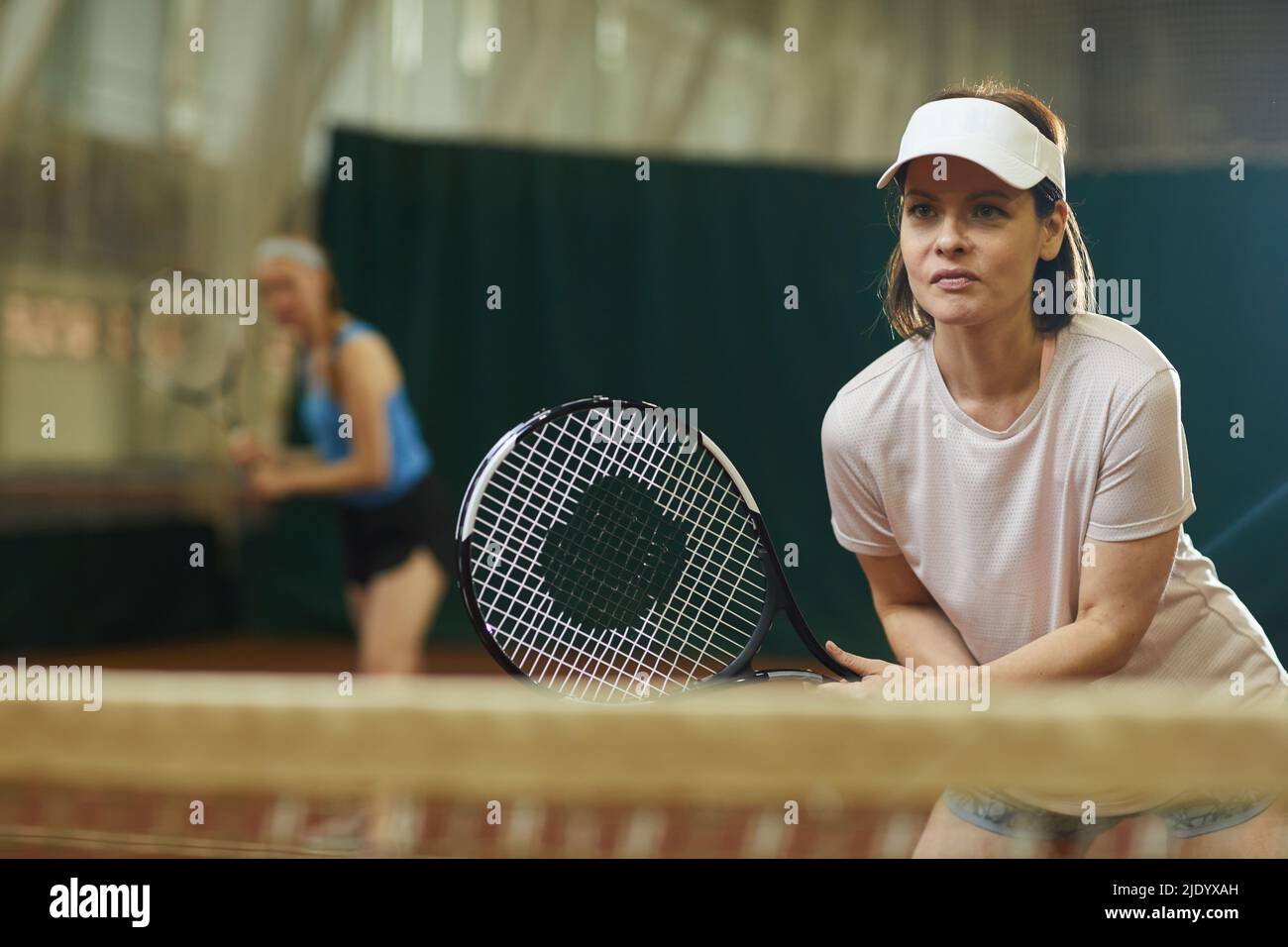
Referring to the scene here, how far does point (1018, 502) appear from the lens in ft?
4.34

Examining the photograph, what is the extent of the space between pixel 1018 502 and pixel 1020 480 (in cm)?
2

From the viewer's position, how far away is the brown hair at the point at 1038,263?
131 cm

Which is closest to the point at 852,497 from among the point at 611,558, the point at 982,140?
the point at 982,140

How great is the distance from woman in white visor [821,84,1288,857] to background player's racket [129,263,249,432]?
2.99 meters

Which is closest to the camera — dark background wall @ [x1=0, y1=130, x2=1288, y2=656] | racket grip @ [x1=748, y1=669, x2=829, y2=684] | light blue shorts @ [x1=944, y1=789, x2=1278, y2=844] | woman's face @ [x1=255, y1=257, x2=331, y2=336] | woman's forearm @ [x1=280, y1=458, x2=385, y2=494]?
racket grip @ [x1=748, y1=669, x2=829, y2=684]

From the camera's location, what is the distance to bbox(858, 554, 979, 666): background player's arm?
139 centimetres

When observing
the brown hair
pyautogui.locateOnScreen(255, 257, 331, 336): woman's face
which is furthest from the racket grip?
pyautogui.locateOnScreen(255, 257, 331, 336): woman's face

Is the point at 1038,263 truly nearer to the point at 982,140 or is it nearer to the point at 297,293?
the point at 982,140

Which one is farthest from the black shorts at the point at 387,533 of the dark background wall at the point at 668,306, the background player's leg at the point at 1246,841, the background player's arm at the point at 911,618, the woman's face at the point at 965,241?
the dark background wall at the point at 668,306

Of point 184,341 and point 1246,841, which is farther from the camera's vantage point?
point 184,341

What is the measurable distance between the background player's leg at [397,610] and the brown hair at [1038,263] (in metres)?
1.23

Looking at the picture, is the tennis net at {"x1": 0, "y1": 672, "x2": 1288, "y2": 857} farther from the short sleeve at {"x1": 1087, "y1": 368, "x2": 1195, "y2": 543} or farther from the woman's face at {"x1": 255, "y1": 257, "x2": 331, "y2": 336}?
the woman's face at {"x1": 255, "y1": 257, "x2": 331, "y2": 336}

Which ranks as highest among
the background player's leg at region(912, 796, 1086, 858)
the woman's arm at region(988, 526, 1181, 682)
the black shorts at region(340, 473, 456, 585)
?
the woman's arm at region(988, 526, 1181, 682)

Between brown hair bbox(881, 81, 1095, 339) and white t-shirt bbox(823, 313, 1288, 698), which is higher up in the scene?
brown hair bbox(881, 81, 1095, 339)
